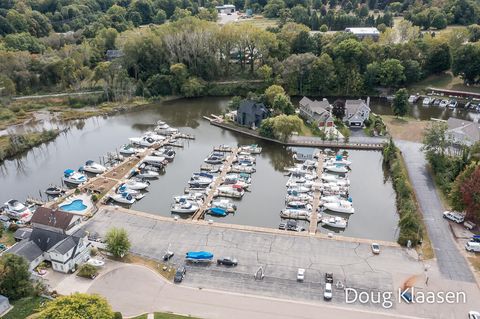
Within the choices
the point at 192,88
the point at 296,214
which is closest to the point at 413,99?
the point at 192,88

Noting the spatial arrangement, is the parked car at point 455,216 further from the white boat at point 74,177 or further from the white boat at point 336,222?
the white boat at point 74,177

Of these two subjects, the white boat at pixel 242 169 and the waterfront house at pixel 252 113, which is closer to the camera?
the white boat at pixel 242 169

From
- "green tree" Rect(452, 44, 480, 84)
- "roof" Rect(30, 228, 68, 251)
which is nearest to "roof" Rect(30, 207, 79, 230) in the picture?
"roof" Rect(30, 228, 68, 251)

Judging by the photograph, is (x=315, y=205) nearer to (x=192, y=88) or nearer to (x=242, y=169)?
(x=242, y=169)

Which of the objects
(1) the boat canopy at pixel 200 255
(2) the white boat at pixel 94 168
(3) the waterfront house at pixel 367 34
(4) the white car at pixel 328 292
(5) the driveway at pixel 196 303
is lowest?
(5) the driveway at pixel 196 303

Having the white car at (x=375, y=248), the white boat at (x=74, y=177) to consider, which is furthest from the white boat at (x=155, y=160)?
the white car at (x=375, y=248)

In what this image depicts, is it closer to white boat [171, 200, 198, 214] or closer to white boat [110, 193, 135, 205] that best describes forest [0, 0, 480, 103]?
white boat [110, 193, 135, 205]

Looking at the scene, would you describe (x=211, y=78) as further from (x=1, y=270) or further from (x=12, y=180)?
(x=1, y=270)
